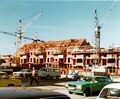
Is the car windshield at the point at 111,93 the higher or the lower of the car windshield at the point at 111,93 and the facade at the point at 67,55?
the lower

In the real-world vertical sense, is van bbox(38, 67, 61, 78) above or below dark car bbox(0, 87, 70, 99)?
above

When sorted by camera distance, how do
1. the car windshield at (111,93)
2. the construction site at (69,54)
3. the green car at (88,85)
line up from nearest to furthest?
1. the car windshield at (111,93)
2. the green car at (88,85)
3. the construction site at (69,54)

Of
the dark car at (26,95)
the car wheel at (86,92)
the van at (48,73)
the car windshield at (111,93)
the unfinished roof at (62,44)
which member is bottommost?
the car wheel at (86,92)

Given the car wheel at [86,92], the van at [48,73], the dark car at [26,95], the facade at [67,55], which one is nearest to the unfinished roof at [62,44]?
the facade at [67,55]

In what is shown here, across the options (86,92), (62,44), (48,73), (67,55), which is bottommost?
(86,92)

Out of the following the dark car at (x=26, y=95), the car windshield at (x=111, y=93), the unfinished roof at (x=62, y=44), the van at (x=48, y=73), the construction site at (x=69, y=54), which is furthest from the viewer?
the unfinished roof at (x=62, y=44)

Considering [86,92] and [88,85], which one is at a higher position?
[88,85]

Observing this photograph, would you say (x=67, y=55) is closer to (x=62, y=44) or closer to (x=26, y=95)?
(x=62, y=44)

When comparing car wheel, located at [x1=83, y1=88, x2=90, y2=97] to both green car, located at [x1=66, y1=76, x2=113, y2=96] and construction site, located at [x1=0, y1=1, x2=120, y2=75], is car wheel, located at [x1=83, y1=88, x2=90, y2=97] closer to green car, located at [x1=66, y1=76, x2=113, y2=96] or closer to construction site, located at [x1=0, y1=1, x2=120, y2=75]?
green car, located at [x1=66, y1=76, x2=113, y2=96]

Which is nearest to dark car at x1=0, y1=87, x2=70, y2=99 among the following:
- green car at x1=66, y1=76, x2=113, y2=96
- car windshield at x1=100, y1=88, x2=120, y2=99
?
car windshield at x1=100, y1=88, x2=120, y2=99

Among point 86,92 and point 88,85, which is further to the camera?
point 88,85

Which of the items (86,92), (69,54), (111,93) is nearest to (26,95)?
(111,93)

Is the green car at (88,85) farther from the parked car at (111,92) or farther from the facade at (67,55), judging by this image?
the facade at (67,55)

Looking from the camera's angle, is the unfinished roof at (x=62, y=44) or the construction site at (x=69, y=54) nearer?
the construction site at (x=69, y=54)
